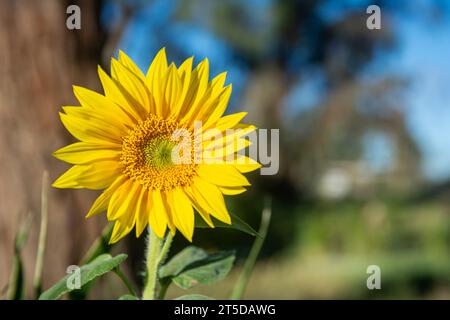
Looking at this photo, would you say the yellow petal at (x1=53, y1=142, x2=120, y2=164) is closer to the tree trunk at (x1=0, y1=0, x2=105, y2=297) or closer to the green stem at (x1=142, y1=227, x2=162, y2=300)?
the green stem at (x1=142, y1=227, x2=162, y2=300)

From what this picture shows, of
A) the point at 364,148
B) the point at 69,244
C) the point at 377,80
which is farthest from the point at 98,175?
the point at 364,148

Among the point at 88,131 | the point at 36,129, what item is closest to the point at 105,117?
the point at 88,131

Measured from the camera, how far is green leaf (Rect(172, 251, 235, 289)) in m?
0.47

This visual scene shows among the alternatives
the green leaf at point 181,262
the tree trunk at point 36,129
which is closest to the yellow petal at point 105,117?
the green leaf at point 181,262

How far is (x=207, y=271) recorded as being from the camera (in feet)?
1.60

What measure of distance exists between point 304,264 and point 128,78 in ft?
12.1

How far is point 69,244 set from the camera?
55.4 inches

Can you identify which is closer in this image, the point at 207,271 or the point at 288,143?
the point at 207,271

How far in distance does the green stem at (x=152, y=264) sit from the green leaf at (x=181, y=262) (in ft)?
0.10

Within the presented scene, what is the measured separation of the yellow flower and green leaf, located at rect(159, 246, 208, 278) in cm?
7

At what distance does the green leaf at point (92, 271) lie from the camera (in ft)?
1.40

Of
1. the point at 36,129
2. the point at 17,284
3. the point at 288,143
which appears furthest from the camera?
the point at 288,143

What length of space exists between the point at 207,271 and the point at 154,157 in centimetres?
10

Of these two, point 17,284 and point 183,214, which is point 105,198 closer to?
point 183,214
